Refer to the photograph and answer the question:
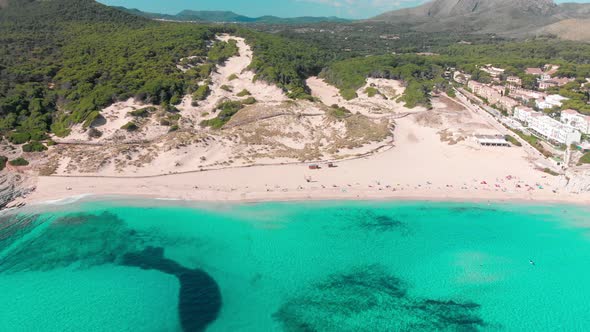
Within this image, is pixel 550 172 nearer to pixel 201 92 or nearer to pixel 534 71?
pixel 201 92

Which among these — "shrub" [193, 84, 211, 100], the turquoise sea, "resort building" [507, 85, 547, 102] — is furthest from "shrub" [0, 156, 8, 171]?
"resort building" [507, 85, 547, 102]

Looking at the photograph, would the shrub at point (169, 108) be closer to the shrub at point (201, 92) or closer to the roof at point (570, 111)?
the shrub at point (201, 92)

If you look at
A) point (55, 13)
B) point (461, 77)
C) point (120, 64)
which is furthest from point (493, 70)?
point (55, 13)

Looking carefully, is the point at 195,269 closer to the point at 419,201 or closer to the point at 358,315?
the point at 358,315

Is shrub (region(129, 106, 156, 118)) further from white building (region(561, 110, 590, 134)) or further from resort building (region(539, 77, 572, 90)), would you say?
resort building (region(539, 77, 572, 90))

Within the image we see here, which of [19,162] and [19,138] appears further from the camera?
[19,138]

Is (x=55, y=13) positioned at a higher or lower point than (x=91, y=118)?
higher

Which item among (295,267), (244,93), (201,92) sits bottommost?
(295,267)
